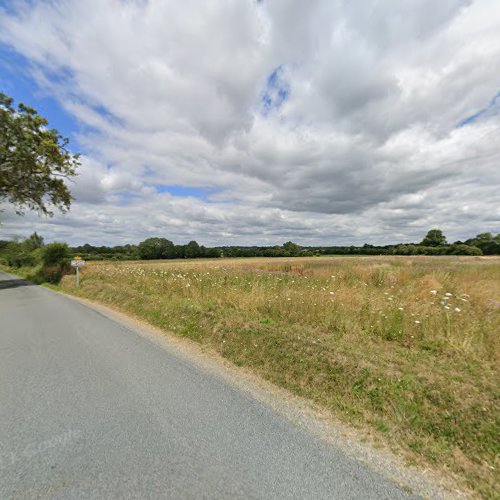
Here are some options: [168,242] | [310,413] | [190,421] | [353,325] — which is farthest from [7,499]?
[168,242]

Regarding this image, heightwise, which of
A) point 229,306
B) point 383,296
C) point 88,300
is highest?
point 383,296

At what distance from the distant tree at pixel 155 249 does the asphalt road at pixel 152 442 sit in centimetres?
8167

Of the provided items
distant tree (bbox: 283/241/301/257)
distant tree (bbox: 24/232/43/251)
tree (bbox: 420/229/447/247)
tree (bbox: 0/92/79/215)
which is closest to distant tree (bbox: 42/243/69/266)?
tree (bbox: 0/92/79/215)

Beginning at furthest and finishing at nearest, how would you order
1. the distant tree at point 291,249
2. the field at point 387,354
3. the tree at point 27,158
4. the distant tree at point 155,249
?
1. the distant tree at point 291,249
2. the distant tree at point 155,249
3. the tree at point 27,158
4. the field at point 387,354

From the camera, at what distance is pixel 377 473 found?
94.7 inches

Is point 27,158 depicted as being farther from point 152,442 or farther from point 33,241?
point 33,241

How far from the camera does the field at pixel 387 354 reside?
2.79 meters

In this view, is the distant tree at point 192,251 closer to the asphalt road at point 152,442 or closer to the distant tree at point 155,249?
the distant tree at point 155,249

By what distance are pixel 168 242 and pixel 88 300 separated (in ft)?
261

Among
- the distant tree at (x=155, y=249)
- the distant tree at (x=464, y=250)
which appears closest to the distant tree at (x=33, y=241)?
the distant tree at (x=155, y=249)

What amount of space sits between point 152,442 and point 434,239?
10372 cm

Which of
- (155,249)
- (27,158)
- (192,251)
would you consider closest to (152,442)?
(27,158)

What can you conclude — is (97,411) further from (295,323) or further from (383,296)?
(383,296)

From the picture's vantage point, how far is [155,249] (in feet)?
274
